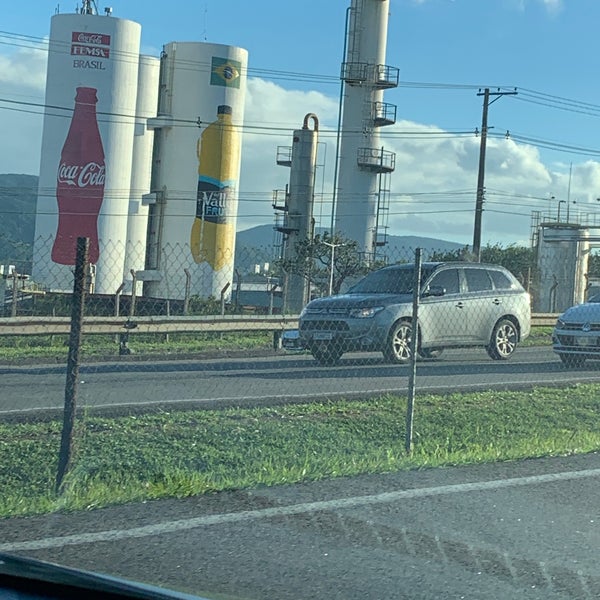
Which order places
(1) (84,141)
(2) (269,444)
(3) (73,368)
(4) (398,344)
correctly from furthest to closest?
(1) (84,141)
(4) (398,344)
(2) (269,444)
(3) (73,368)

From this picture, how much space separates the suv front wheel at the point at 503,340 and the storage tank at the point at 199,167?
33.2 meters

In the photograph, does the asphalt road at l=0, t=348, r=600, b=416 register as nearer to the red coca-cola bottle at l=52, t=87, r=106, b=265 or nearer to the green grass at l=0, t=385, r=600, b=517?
the green grass at l=0, t=385, r=600, b=517

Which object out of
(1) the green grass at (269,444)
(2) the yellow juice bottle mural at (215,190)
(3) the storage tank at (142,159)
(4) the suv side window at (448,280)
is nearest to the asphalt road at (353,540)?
(1) the green grass at (269,444)

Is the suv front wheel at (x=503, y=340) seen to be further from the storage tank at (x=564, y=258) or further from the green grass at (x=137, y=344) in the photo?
the storage tank at (x=564, y=258)

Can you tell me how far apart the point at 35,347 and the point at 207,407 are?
9846mm

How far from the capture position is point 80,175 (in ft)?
159

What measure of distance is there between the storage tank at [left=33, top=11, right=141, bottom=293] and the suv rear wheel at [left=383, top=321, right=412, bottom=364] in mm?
33510

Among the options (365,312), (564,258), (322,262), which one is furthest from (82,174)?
(365,312)

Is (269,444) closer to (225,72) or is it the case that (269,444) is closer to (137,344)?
(137,344)

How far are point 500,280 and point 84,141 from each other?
3454 cm

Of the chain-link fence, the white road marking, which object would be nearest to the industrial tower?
the chain-link fence

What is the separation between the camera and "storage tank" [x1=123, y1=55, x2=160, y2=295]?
50375mm

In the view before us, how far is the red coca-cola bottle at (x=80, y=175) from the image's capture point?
4831 centimetres

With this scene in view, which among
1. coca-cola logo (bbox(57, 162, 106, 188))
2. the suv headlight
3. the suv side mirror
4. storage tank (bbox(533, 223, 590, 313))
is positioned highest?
coca-cola logo (bbox(57, 162, 106, 188))
